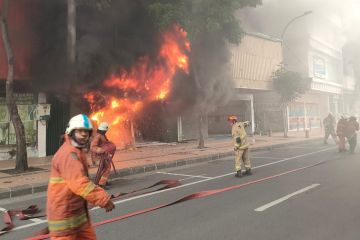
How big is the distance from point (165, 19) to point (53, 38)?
13.9 feet

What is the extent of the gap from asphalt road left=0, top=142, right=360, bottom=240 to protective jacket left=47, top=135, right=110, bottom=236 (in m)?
1.75

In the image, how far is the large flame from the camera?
48.1ft

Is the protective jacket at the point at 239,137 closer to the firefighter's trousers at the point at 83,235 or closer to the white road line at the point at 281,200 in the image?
the white road line at the point at 281,200

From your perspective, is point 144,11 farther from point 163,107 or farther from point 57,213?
point 57,213

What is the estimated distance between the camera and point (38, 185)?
8.16 metres

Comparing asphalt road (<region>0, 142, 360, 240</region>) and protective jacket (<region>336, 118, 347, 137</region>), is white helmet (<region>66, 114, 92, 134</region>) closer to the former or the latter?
asphalt road (<region>0, 142, 360, 240</region>)

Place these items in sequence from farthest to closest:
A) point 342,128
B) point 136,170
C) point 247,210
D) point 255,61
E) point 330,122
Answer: point 255,61, point 330,122, point 342,128, point 136,170, point 247,210

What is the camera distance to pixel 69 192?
2754 mm

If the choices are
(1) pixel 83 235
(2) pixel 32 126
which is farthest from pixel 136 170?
(1) pixel 83 235

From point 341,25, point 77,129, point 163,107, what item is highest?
point 341,25

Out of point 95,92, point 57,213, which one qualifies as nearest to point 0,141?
point 95,92

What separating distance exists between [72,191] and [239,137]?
651cm

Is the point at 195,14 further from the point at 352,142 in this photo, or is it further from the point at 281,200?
the point at 281,200

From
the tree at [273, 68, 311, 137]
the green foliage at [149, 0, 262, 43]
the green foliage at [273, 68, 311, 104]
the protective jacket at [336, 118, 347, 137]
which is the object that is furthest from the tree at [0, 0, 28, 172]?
the green foliage at [273, 68, 311, 104]
